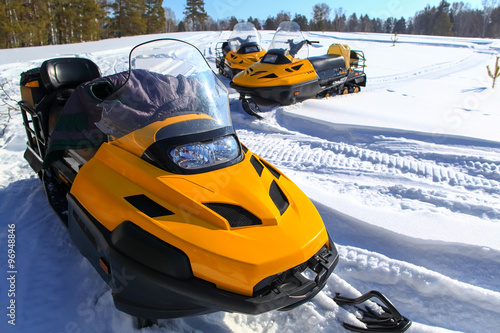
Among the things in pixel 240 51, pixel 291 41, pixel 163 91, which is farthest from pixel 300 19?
pixel 163 91

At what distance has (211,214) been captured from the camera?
152 centimetres

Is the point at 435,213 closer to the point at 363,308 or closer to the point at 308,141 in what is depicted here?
the point at 363,308

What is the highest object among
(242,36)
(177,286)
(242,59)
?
(242,36)

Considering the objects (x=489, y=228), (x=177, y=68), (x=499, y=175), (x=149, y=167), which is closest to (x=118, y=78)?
(x=177, y=68)

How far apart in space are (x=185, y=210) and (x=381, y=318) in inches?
46.6

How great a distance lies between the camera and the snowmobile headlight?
171cm

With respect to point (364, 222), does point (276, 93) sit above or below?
above

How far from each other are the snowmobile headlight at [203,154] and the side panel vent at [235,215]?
254mm

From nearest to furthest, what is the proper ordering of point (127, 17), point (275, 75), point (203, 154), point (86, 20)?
point (203, 154) < point (275, 75) < point (86, 20) < point (127, 17)

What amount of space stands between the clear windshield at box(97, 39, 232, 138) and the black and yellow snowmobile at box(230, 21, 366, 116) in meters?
3.50

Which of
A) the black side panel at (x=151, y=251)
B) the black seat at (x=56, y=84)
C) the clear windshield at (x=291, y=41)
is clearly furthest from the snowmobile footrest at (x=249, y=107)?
the black side panel at (x=151, y=251)

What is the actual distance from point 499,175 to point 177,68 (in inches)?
131

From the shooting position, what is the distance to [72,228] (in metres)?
1.98

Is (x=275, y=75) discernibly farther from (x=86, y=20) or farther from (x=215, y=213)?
(x=86, y=20)
